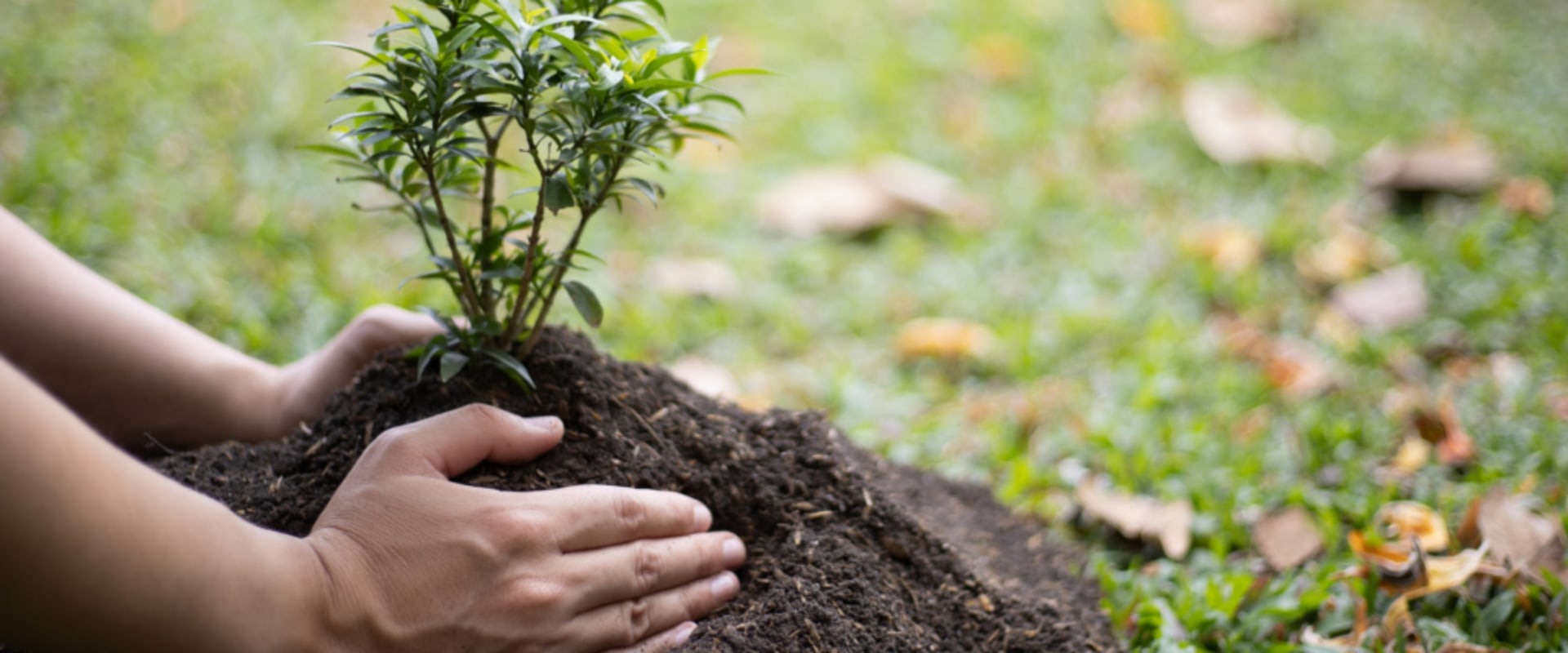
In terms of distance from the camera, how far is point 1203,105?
15.8ft

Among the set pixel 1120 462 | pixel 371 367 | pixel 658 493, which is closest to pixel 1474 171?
pixel 1120 462

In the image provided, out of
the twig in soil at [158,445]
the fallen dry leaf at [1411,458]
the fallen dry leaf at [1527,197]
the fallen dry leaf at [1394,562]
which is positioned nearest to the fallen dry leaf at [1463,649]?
the fallen dry leaf at [1394,562]

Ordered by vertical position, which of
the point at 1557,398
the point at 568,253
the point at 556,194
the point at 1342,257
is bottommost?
the point at 1557,398

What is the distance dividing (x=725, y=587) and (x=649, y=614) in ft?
0.46

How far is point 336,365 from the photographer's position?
1884mm

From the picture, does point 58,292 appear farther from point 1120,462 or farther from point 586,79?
point 1120,462

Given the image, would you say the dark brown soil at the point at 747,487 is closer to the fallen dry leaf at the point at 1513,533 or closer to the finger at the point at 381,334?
the finger at the point at 381,334

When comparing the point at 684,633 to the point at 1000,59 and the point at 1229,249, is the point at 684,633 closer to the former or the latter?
the point at 1229,249

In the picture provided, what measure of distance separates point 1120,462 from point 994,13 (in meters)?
4.16

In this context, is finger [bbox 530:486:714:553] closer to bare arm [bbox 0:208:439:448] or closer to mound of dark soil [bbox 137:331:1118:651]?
mound of dark soil [bbox 137:331:1118:651]

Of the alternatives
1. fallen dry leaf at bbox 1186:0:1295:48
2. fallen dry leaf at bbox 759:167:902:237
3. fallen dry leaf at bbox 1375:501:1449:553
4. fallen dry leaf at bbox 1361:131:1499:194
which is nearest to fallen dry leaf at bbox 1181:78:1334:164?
fallen dry leaf at bbox 1361:131:1499:194

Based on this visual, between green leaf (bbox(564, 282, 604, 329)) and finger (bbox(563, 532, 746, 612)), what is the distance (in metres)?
0.35

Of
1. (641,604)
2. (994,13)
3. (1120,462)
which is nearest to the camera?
(641,604)

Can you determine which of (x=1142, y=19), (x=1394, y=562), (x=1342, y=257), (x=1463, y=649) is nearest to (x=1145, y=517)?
(x=1394, y=562)
